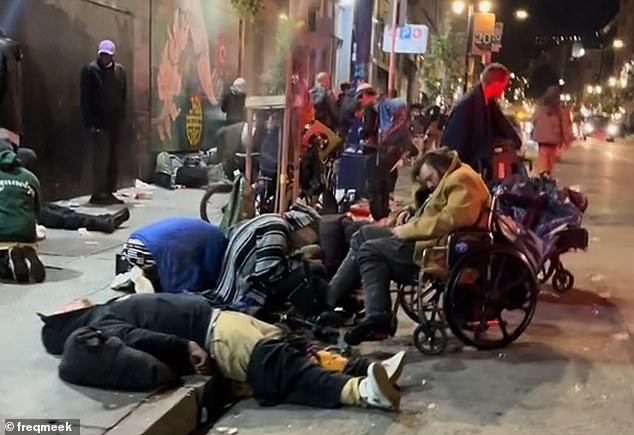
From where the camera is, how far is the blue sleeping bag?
652cm

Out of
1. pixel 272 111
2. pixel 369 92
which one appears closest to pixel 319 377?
pixel 272 111

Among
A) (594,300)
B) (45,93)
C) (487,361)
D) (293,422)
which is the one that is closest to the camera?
(293,422)

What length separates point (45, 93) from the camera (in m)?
11.5

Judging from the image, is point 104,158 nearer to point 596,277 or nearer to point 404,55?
point 596,277

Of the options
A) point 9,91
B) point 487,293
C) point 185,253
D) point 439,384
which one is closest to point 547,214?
point 487,293

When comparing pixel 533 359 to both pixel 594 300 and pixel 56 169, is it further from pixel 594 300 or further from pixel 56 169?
pixel 56 169

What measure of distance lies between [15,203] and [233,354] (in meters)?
2.89

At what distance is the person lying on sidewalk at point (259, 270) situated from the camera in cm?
627

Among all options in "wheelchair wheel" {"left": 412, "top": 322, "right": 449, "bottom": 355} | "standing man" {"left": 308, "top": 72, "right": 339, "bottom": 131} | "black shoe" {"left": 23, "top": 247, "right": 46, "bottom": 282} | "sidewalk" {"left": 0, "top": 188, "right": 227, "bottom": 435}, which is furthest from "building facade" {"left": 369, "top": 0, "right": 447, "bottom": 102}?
"wheelchair wheel" {"left": 412, "top": 322, "right": 449, "bottom": 355}

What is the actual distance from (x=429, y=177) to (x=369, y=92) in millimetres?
6632

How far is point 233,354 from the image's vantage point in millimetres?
5309

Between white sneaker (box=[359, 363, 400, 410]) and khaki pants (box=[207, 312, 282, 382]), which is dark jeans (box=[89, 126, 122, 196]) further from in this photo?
white sneaker (box=[359, 363, 400, 410])

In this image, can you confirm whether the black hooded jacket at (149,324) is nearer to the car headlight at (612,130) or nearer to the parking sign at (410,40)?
the parking sign at (410,40)

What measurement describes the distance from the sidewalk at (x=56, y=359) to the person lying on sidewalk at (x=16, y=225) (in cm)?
15
